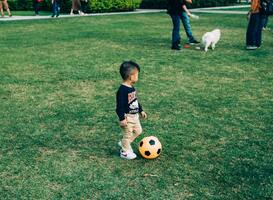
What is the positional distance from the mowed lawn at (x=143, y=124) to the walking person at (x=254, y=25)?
37 centimetres

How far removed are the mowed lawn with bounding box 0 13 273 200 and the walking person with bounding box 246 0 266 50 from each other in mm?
366

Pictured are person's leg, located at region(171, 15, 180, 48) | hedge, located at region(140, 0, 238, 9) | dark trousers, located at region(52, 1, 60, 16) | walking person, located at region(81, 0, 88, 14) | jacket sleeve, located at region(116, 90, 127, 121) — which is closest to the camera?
jacket sleeve, located at region(116, 90, 127, 121)

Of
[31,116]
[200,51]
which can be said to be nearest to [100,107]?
[31,116]

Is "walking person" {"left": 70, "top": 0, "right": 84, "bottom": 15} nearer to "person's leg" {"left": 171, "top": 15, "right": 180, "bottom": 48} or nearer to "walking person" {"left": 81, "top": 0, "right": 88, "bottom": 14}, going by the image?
"walking person" {"left": 81, "top": 0, "right": 88, "bottom": 14}

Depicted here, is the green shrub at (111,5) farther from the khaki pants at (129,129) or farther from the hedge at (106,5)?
the khaki pants at (129,129)

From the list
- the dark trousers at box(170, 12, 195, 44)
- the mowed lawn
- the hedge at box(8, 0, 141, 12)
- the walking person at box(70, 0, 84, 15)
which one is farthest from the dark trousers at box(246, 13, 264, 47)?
the hedge at box(8, 0, 141, 12)

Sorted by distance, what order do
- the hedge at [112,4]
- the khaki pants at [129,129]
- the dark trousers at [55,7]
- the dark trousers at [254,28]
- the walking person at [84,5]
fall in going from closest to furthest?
the khaki pants at [129,129]
the dark trousers at [254,28]
the dark trousers at [55,7]
the walking person at [84,5]
the hedge at [112,4]

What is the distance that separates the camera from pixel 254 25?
11.2m

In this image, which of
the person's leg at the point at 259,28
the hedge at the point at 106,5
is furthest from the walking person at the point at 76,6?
the person's leg at the point at 259,28

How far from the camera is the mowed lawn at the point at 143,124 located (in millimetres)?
4133

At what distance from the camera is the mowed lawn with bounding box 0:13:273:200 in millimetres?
4133

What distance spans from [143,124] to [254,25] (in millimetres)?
6585

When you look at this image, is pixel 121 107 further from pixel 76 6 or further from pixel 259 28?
pixel 76 6

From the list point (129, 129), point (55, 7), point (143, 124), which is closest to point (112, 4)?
point (55, 7)
